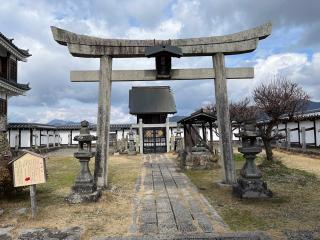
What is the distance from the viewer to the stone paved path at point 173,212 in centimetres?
617

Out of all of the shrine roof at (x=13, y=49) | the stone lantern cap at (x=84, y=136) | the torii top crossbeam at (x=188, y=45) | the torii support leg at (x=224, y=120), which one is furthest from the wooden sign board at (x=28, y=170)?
the shrine roof at (x=13, y=49)

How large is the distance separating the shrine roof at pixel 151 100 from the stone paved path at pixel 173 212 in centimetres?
2252

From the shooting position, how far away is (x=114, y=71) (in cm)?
1039

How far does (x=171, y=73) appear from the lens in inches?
410

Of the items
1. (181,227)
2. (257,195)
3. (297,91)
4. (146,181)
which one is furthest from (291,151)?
→ (181,227)

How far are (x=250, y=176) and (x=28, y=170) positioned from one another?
5.51 meters

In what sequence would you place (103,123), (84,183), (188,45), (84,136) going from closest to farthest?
1. (84,183)
2. (84,136)
3. (103,123)
4. (188,45)

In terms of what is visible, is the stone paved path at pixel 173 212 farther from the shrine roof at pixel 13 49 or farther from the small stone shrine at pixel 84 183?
the shrine roof at pixel 13 49

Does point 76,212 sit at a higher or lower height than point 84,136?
lower

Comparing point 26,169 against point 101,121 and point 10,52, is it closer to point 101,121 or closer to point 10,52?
point 101,121

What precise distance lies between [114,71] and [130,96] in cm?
2532

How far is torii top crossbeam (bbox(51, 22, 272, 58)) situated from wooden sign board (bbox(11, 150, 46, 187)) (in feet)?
12.4

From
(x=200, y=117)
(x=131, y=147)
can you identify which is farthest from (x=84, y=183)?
(x=131, y=147)

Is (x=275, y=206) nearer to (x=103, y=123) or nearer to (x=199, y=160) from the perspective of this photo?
(x=103, y=123)
